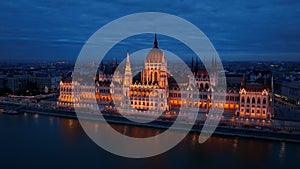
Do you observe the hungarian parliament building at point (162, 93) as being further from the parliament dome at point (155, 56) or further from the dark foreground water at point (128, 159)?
the dark foreground water at point (128, 159)

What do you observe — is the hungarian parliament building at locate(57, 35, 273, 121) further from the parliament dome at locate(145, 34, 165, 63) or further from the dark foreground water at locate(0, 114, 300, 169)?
the dark foreground water at locate(0, 114, 300, 169)

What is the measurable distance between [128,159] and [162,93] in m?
8.62

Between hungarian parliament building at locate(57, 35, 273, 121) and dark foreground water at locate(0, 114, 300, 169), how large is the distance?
358cm

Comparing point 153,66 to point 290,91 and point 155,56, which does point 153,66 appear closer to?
point 155,56

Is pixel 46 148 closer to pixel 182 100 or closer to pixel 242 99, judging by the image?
pixel 182 100

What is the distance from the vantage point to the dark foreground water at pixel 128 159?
1206 centimetres

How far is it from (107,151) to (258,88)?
10.6 metres

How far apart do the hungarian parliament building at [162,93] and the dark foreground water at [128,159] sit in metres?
3.58

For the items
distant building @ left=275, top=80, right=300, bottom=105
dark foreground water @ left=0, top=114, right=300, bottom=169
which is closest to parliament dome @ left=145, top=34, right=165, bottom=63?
dark foreground water @ left=0, top=114, right=300, bottom=169

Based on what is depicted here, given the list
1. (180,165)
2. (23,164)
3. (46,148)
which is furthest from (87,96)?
(180,165)

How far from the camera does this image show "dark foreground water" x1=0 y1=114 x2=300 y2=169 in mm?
12057

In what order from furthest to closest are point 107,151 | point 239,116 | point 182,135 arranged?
point 239,116 < point 182,135 < point 107,151

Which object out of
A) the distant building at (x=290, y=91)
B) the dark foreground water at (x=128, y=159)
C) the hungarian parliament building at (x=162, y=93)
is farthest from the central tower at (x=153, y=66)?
the distant building at (x=290, y=91)

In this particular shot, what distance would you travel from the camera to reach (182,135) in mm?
16031
